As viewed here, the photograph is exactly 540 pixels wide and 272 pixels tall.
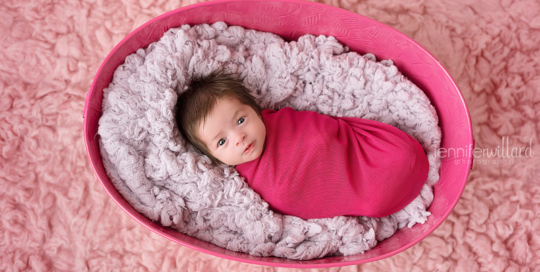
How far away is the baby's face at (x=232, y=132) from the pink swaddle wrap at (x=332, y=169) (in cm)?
9

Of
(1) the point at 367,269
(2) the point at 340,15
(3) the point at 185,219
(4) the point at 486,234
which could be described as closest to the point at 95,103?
(3) the point at 185,219

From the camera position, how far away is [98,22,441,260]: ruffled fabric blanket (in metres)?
1.09

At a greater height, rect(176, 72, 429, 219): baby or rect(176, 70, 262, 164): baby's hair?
rect(176, 70, 262, 164): baby's hair

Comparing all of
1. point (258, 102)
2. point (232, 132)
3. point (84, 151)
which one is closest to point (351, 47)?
point (258, 102)

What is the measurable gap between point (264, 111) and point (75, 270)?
2.67 ft

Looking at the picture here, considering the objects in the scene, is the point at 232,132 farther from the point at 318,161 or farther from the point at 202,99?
the point at 318,161

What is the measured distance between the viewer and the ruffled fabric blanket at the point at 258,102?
3.56ft

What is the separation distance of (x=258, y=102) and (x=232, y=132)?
9.9 inches

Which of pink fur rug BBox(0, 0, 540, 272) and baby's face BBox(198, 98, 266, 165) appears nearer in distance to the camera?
baby's face BBox(198, 98, 266, 165)

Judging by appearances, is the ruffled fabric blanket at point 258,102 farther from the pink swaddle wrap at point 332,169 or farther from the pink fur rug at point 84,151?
the pink fur rug at point 84,151

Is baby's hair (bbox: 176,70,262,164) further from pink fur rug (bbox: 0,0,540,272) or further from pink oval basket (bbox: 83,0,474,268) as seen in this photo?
pink fur rug (bbox: 0,0,540,272)

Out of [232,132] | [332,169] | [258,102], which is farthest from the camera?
[258,102]

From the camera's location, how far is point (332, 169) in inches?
43.6

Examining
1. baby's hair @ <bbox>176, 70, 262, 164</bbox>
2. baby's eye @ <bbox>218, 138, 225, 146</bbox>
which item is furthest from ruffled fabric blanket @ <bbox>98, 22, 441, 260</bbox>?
baby's eye @ <bbox>218, 138, 225, 146</bbox>
